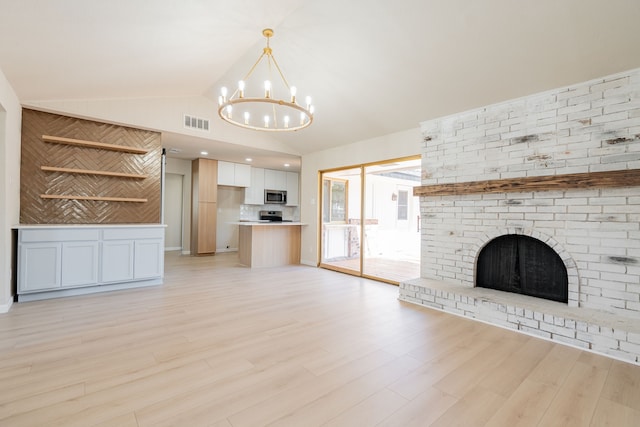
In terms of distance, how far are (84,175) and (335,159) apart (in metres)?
4.19

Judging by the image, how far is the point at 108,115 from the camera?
4457 millimetres

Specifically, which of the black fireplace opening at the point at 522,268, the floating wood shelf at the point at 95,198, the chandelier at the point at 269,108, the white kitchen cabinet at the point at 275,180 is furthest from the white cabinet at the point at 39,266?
the white kitchen cabinet at the point at 275,180

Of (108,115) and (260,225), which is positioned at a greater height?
(108,115)

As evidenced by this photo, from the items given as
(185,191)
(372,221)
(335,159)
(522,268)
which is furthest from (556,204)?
(185,191)

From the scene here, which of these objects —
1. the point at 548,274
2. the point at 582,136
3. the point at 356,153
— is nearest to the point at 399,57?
the point at 582,136

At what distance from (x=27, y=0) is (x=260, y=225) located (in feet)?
15.4

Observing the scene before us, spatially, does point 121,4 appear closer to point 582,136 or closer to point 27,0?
point 27,0

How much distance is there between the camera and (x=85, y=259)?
13.5ft

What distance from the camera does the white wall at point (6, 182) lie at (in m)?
3.30

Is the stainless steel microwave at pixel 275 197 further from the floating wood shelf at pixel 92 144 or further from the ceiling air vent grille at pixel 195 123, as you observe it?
the floating wood shelf at pixel 92 144

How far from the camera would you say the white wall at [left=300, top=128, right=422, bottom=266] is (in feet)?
16.0

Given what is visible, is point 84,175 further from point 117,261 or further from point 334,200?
point 334,200

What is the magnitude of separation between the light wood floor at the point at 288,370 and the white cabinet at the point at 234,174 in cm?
488

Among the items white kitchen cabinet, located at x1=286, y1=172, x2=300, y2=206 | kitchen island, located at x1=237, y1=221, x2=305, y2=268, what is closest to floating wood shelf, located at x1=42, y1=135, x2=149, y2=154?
kitchen island, located at x1=237, y1=221, x2=305, y2=268
